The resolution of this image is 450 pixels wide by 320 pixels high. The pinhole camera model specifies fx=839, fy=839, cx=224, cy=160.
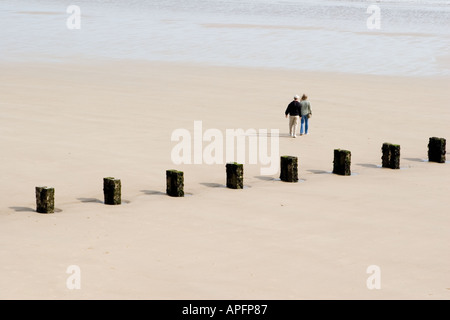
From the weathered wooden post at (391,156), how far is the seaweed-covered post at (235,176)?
13.3 ft

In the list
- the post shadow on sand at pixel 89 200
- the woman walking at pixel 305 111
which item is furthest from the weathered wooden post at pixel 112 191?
the woman walking at pixel 305 111

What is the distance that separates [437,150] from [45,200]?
Result: 9.80m

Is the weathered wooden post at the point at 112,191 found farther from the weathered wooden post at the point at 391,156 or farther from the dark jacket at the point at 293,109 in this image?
the dark jacket at the point at 293,109

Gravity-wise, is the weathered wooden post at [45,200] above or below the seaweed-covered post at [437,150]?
below

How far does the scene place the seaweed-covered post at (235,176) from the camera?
16562 mm

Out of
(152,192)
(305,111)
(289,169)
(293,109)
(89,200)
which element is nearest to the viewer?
(89,200)

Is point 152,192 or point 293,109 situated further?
point 293,109

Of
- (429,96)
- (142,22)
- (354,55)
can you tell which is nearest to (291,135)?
(429,96)

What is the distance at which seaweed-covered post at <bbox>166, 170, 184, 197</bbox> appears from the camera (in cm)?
1588

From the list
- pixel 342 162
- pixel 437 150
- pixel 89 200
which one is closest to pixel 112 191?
pixel 89 200

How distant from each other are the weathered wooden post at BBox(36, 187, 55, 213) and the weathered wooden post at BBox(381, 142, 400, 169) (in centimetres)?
805

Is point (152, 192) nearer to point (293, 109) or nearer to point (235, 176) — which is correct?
point (235, 176)

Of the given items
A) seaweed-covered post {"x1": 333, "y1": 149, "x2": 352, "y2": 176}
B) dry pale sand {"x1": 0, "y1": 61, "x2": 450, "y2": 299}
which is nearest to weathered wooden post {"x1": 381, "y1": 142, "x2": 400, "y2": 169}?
dry pale sand {"x1": 0, "y1": 61, "x2": 450, "y2": 299}

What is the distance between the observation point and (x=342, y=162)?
1825 centimetres
